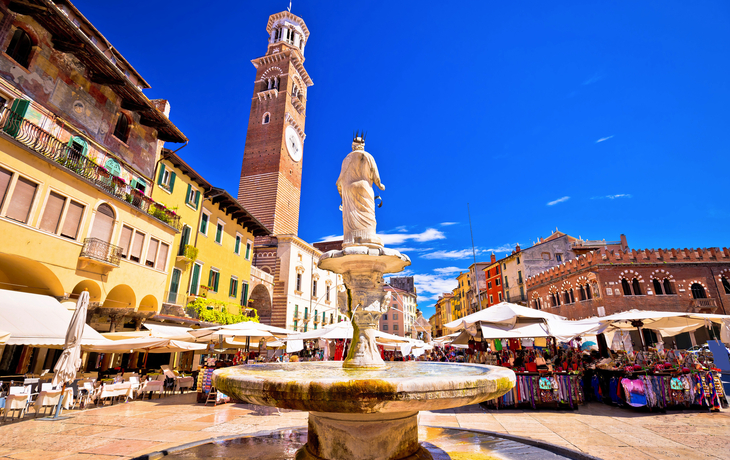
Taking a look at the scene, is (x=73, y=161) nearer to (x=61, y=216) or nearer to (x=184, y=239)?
(x=61, y=216)

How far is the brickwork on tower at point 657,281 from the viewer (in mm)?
25938

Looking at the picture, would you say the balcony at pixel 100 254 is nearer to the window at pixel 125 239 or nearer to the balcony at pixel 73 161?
the window at pixel 125 239

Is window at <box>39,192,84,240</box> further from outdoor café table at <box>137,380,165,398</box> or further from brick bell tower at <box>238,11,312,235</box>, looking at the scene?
brick bell tower at <box>238,11,312,235</box>

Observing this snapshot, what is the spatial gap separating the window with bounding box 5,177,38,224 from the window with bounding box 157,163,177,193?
23.8 feet

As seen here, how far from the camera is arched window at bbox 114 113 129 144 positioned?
15.9 meters

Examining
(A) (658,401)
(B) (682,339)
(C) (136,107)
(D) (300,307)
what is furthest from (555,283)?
(C) (136,107)

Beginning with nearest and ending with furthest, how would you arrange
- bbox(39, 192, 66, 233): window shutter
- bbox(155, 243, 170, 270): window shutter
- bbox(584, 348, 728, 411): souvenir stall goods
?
1. bbox(584, 348, 728, 411): souvenir stall goods
2. bbox(39, 192, 66, 233): window shutter
3. bbox(155, 243, 170, 270): window shutter

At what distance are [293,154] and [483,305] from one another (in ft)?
111

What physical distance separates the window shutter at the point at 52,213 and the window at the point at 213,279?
406 inches

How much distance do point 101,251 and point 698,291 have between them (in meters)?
37.7

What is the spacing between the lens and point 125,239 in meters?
14.5

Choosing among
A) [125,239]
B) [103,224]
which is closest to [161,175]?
[125,239]

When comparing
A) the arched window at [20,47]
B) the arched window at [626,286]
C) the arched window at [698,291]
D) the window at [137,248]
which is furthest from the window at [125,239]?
the arched window at [698,291]

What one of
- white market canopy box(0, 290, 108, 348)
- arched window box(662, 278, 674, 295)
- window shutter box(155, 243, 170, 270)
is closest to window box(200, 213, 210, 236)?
window shutter box(155, 243, 170, 270)
